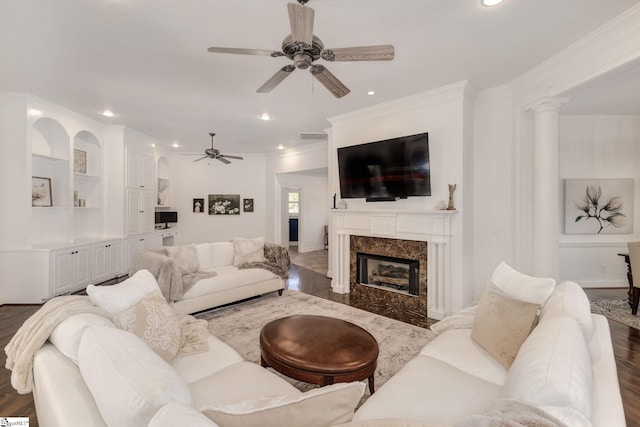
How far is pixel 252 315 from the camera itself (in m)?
3.89

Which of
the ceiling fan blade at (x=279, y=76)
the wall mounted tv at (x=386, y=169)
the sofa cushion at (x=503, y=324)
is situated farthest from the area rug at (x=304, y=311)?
the ceiling fan blade at (x=279, y=76)

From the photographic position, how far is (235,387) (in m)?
1.57

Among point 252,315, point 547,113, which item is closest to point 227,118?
point 252,315

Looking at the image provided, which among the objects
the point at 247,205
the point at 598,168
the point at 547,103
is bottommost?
the point at 247,205

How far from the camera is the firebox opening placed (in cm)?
422

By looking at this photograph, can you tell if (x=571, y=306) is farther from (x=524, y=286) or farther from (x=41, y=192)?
(x=41, y=192)

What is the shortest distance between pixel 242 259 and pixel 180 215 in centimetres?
438

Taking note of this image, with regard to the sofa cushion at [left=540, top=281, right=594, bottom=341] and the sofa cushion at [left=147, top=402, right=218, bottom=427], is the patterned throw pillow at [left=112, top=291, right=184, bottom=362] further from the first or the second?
the sofa cushion at [left=540, top=281, right=594, bottom=341]

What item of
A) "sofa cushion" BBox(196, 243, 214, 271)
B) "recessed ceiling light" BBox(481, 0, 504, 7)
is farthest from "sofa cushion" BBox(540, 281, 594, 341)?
"sofa cushion" BBox(196, 243, 214, 271)

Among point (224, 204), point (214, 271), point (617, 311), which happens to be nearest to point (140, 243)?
point (224, 204)

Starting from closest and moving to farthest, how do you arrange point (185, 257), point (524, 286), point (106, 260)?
point (524, 286) → point (185, 257) → point (106, 260)

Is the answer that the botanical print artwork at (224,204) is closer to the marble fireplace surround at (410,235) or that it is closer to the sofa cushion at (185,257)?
the sofa cushion at (185,257)

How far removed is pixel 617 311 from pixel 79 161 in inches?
344

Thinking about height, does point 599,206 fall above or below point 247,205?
below
